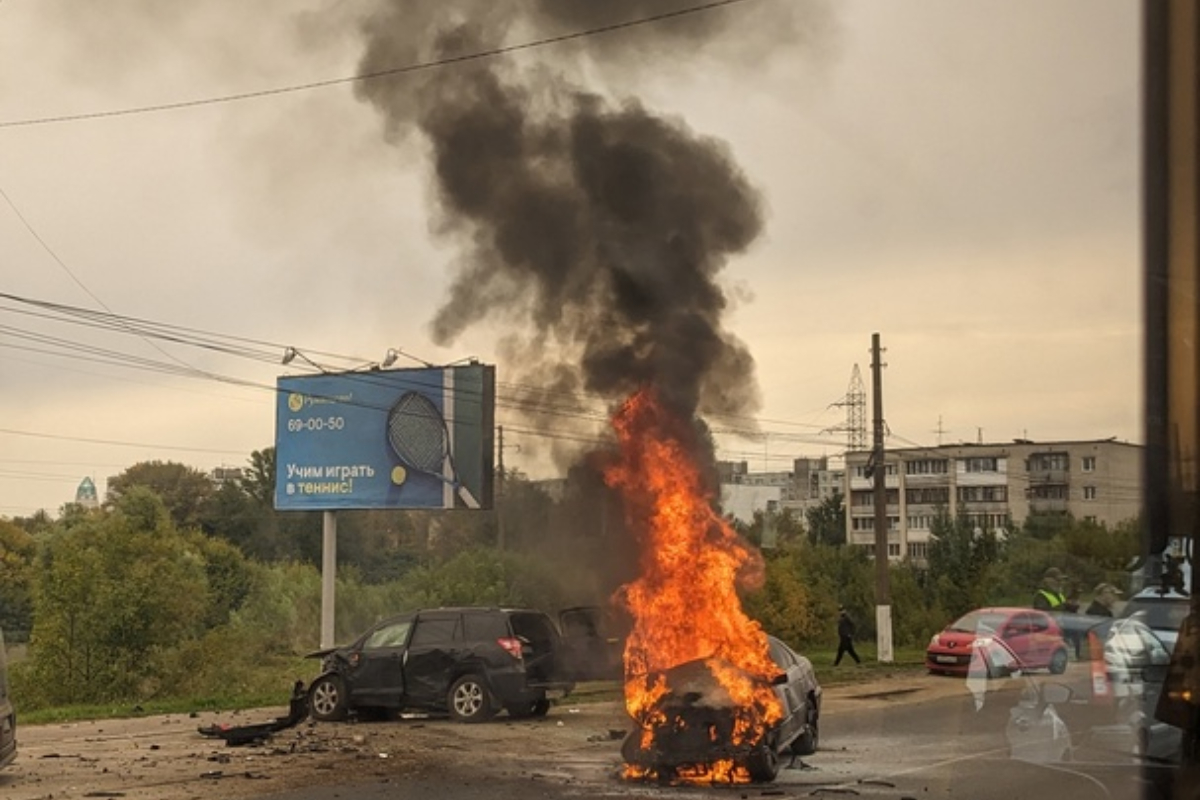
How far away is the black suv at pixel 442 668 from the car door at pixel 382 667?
1 cm

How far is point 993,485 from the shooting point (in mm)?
18719

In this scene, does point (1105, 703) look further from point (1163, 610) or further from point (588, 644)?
point (588, 644)

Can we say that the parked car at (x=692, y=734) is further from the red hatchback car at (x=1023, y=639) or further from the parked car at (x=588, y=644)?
the parked car at (x=588, y=644)

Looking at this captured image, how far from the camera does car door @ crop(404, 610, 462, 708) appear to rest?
1738 centimetres

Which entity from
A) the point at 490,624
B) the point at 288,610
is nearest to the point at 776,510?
the point at 288,610

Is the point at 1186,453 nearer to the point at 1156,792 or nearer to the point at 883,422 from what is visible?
the point at 1156,792

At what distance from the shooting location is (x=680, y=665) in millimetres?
11758

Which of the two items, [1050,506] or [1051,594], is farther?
[1050,506]

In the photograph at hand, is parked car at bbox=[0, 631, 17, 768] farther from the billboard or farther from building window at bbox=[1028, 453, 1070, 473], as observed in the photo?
the billboard

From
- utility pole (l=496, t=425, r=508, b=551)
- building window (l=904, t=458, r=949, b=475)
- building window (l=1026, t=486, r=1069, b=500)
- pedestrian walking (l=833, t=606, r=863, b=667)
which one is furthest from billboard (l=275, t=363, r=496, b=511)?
building window (l=1026, t=486, r=1069, b=500)

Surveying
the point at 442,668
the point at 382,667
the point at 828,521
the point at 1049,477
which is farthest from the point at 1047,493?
the point at 828,521

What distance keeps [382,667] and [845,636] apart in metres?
15.8

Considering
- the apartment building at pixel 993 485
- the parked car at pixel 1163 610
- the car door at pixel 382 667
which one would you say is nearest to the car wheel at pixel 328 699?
the car door at pixel 382 667

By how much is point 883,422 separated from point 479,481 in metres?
10.1
